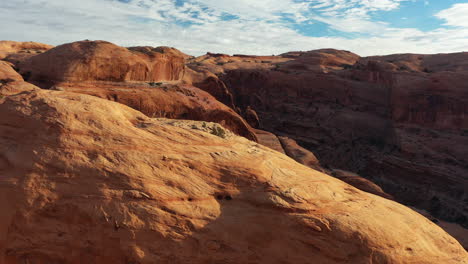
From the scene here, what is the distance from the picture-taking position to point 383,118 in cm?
3909

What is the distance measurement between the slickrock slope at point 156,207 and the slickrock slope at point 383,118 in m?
22.6

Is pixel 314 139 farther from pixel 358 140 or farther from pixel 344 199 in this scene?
pixel 344 199

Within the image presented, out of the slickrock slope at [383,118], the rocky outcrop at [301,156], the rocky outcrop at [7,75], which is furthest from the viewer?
the slickrock slope at [383,118]

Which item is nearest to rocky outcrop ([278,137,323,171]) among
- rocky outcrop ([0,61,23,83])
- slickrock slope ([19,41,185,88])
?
slickrock slope ([19,41,185,88])

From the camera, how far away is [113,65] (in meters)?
19.8

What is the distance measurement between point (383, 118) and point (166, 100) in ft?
92.6

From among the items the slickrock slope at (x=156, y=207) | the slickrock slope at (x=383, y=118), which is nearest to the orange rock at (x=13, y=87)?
the slickrock slope at (x=156, y=207)

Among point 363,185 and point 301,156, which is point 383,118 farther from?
point 363,185

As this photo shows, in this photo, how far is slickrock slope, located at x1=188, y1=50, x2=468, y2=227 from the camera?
2903 cm

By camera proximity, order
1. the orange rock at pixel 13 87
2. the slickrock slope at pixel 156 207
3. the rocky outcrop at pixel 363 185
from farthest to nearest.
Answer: the rocky outcrop at pixel 363 185, the orange rock at pixel 13 87, the slickrock slope at pixel 156 207

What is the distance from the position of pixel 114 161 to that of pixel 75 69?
12759 mm

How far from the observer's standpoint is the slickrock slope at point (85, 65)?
1847cm

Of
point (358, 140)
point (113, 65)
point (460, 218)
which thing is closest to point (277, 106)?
point (358, 140)

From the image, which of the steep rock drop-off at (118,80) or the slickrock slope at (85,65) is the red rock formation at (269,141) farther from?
the slickrock slope at (85,65)
